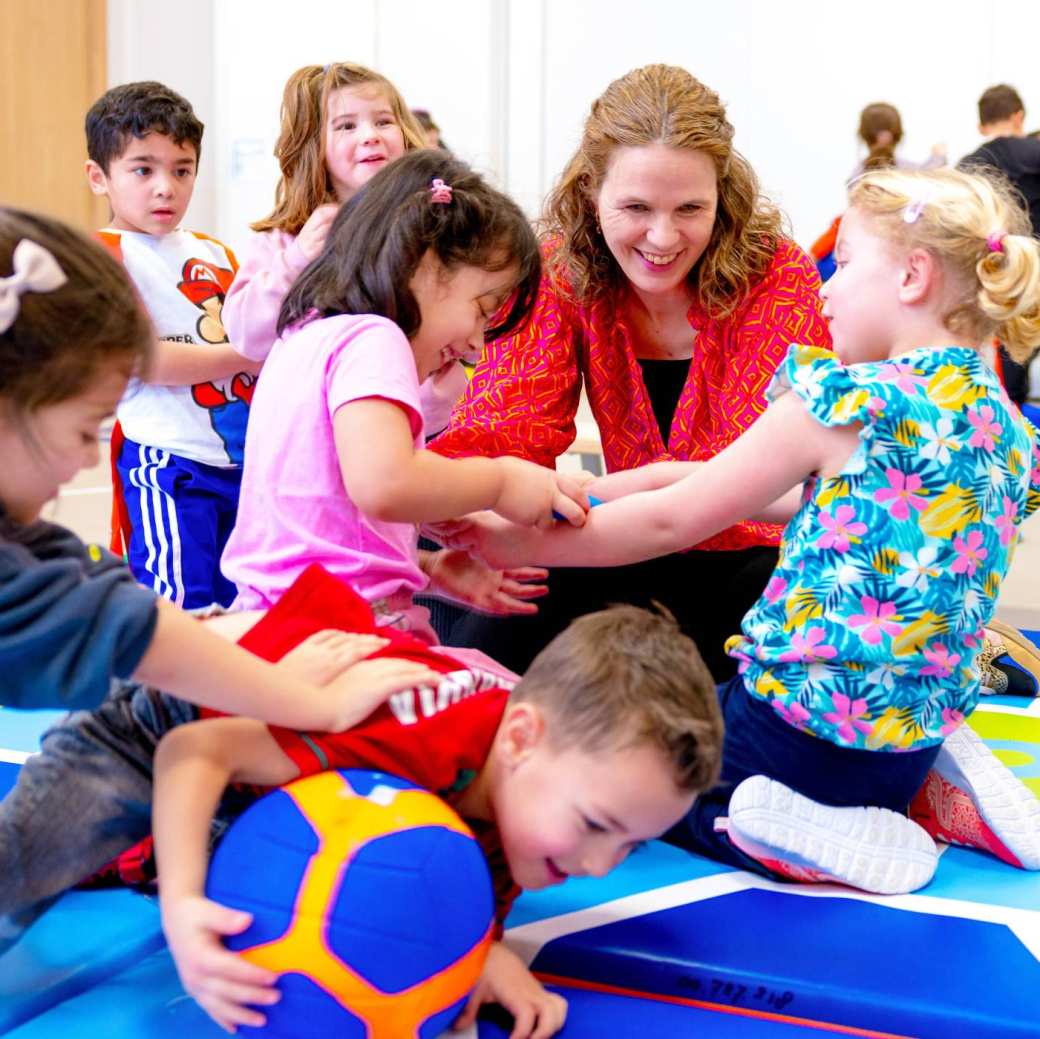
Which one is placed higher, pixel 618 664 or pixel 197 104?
pixel 197 104

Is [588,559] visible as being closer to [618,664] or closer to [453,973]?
[618,664]

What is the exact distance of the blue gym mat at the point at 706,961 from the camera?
1538mm

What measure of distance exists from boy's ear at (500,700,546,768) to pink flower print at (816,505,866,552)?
0.60 m

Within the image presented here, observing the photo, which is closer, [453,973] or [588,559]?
[453,973]

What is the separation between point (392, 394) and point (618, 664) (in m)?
0.57

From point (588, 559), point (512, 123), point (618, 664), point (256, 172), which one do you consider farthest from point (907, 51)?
point (618, 664)

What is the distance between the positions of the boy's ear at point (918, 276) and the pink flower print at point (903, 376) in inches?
5.2

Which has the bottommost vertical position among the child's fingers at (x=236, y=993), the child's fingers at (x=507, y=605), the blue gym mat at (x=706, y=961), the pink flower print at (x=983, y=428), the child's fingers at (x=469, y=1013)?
the blue gym mat at (x=706, y=961)

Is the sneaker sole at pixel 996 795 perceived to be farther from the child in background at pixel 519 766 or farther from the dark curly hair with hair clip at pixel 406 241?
the dark curly hair with hair clip at pixel 406 241

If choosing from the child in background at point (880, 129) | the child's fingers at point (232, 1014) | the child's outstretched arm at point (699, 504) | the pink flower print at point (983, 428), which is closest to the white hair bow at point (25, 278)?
the child's fingers at point (232, 1014)

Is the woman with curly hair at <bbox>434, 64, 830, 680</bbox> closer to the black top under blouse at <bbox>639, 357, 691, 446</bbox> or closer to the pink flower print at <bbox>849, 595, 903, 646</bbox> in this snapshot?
the black top under blouse at <bbox>639, 357, 691, 446</bbox>

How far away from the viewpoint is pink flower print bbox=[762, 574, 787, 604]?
1.97 meters

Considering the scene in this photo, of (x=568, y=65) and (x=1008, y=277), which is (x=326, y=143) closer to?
(x=1008, y=277)

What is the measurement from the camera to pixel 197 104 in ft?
27.8
